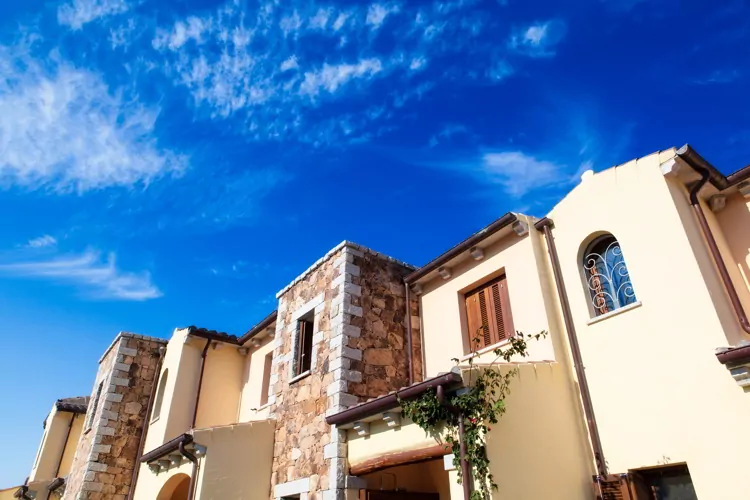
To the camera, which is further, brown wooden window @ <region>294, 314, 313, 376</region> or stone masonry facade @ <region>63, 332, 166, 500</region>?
stone masonry facade @ <region>63, 332, 166, 500</region>

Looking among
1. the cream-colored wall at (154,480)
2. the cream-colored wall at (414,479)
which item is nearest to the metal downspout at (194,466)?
the cream-colored wall at (154,480)

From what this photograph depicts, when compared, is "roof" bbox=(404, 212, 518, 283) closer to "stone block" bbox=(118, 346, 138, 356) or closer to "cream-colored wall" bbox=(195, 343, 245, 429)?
"cream-colored wall" bbox=(195, 343, 245, 429)

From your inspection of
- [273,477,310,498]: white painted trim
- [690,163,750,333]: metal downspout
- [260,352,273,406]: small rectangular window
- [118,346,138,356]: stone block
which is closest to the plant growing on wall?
[690,163,750,333]: metal downspout

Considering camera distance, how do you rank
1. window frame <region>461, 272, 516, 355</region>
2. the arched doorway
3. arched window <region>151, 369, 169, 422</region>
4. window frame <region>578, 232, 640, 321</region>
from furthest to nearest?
arched window <region>151, 369, 169, 422</region>
the arched doorway
window frame <region>461, 272, 516, 355</region>
window frame <region>578, 232, 640, 321</region>

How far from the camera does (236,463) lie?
32.3 ft

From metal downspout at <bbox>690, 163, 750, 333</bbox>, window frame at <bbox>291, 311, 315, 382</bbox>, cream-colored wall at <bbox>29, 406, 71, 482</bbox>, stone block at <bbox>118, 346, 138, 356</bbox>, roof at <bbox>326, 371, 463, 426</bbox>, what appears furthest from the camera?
cream-colored wall at <bbox>29, 406, 71, 482</bbox>

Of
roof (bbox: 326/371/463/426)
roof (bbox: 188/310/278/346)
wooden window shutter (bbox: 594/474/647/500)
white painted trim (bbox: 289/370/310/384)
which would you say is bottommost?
wooden window shutter (bbox: 594/474/647/500)

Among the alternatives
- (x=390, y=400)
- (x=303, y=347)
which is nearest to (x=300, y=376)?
(x=303, y=347)

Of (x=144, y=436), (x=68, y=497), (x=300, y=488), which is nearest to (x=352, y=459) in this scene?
(x=300, y=488)

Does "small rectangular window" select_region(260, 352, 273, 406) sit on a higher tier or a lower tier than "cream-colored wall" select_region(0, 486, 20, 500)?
higher

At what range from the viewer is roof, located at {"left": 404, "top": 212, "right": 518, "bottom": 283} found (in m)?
9.09

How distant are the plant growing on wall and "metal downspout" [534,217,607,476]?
1231mm

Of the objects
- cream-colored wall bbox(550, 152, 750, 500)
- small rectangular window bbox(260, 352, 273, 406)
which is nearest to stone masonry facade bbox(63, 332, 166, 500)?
small rectangular window bbox(260, 352, 273, 406)

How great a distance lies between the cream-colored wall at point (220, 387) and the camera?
47.1 ft
